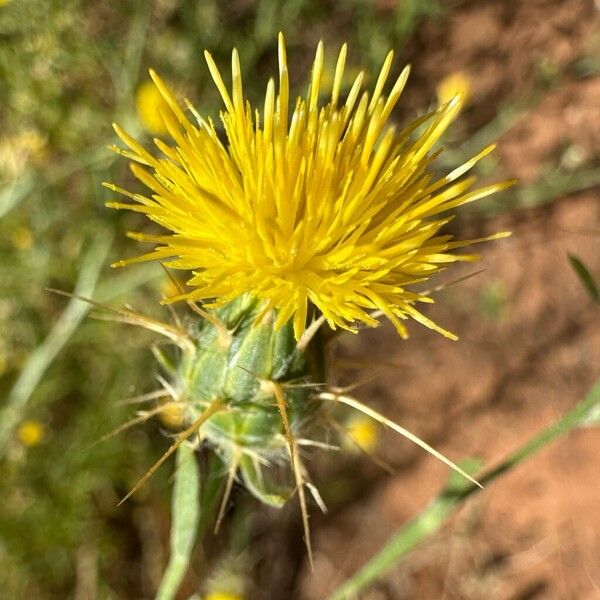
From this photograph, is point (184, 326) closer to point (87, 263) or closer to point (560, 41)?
point (87, 263)

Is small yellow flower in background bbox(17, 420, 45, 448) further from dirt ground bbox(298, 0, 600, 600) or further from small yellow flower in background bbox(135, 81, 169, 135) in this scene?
A: dirt ground bbox(298, 0, 600, 600)

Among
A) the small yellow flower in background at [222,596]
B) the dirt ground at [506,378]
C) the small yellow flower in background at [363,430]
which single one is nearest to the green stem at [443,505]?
the small yellow flower in background at [222,596]

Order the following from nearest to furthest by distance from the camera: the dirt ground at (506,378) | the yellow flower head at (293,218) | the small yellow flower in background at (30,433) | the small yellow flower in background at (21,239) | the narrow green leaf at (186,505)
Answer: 1. the yellow flower head at (293,218)
2. the narrow green leaf at (186,505)
3. the small yellow flower in background at (30,433)
4. the small yellow flower in background at (21,239)
5. the dirt ground at (506,378)

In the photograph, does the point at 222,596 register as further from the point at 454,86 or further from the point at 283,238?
the point at 454,86

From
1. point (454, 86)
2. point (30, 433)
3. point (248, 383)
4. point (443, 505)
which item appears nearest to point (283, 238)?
point (248, 383)

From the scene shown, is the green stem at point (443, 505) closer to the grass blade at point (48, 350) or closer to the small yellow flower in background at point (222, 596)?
the small yellow flower in background at point (222, 596)

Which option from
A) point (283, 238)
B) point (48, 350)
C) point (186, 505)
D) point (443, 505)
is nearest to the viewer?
point (283, 238)
